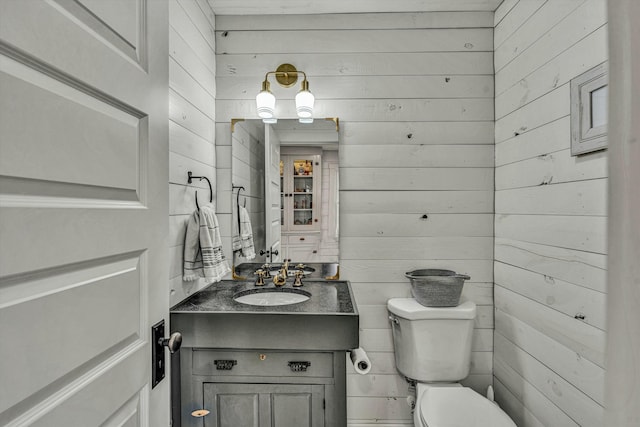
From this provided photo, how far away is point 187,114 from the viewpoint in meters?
1.60

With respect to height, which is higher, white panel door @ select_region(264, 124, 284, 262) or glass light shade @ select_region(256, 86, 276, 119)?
glass light shade @ select_region(256, 86, 276, 119)

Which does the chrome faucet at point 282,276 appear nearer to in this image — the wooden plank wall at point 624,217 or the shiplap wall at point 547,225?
the shiplap wall at point 547,225

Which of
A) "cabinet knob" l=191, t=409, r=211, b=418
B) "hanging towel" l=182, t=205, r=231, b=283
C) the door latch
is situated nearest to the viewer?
the door latch

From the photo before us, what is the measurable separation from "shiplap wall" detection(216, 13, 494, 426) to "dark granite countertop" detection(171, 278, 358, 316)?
236 mm

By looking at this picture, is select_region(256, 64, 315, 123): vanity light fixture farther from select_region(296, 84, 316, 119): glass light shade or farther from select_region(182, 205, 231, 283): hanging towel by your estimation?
select_region(182, 205, 231, 283): hanging towel

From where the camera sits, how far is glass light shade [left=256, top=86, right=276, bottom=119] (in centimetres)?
186

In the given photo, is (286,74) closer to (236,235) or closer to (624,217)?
(236,235)

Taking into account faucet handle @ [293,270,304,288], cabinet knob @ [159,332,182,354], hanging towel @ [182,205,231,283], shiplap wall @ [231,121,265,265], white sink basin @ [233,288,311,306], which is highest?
shiplap wall @ [231,121,265,265]

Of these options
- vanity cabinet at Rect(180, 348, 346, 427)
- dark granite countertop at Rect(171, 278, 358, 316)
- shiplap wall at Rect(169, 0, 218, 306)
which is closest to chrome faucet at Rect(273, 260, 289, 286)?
dark granite countertop at Rect(171, 278, 358, 316)

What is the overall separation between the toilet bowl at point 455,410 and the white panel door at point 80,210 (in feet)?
3.80

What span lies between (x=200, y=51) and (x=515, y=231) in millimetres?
1846

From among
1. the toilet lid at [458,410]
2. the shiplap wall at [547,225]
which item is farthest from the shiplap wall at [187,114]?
the shiplap wall at [547,225]

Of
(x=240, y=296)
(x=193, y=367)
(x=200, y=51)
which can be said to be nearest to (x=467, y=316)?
(x=240, y=296)

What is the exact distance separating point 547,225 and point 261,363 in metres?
1.34
